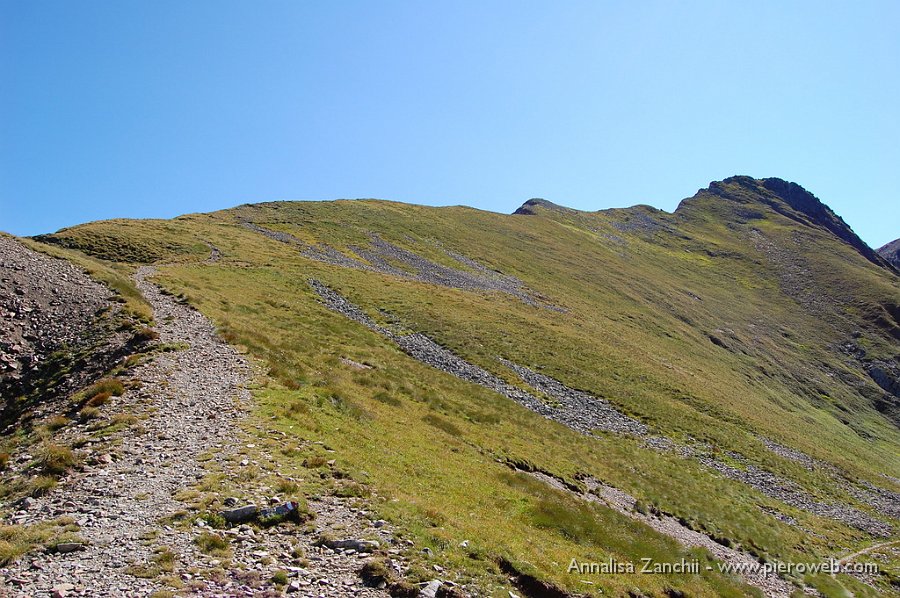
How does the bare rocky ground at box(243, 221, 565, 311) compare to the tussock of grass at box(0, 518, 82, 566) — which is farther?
the bare rocky ground at box(243, 221, 565, 311)

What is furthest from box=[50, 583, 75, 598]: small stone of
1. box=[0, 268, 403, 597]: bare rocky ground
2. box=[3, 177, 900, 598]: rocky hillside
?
box=[3, 177, 900, 598]: rocky hillside

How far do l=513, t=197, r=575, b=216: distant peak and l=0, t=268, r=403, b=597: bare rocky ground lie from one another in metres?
147

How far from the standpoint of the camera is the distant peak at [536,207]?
16265 centimetres

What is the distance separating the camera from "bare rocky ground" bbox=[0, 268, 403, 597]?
922cm

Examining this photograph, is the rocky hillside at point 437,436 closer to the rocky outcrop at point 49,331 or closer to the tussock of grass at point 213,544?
the tussock of grass at point 213,544

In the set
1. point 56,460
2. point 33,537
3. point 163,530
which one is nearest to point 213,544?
point 163,530

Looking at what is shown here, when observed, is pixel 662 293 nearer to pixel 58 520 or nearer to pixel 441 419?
pixel 441 419

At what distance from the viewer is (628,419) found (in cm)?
3959

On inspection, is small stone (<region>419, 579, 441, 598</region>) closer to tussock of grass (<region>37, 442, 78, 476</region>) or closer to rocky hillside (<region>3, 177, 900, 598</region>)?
rocky hillside (<region>3, 177, 900, 598</region>)

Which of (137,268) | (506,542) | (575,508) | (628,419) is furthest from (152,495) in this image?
(137,268)

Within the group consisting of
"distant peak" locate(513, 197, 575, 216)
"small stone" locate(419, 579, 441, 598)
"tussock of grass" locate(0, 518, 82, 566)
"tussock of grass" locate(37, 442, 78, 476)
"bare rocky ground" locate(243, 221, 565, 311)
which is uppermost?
"distant peak" locate(513, 197, 575, 216)

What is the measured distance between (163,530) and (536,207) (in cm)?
16478

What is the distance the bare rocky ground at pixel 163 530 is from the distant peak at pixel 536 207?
5790 inches

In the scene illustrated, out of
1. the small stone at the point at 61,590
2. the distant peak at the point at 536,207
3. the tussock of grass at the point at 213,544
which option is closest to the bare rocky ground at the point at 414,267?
the tussock of grass at the point at 213,544
